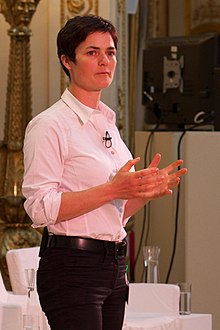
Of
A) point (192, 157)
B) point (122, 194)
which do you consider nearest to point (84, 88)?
point (122, 194)

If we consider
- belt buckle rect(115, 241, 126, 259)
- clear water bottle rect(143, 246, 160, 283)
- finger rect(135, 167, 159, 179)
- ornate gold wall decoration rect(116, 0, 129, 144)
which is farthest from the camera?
ornate gold wall decoration rect(116, 0, 129, 144)

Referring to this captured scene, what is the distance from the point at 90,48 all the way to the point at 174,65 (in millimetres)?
4179

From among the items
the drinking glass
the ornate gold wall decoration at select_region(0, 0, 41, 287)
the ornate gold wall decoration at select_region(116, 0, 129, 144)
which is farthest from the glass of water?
the ornate gold wall decoration at select_region(116, 0, 129, 144)

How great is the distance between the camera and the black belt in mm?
2371

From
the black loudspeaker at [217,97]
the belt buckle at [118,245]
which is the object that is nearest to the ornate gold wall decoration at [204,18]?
the black loudspeaker at [217,97]

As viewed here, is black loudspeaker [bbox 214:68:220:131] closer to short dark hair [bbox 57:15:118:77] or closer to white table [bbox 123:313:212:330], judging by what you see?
white table [bbox 123:313:212:330]

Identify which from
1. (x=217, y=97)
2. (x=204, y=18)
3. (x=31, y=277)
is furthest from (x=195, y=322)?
(x=204, y=18)

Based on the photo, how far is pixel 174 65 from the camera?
661 centimetres

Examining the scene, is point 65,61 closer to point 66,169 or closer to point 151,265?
point 66,169

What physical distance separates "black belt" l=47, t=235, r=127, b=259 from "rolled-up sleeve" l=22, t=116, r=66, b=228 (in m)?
0.05

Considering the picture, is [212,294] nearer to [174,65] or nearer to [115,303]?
[174,65]

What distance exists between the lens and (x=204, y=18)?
11.2 metres

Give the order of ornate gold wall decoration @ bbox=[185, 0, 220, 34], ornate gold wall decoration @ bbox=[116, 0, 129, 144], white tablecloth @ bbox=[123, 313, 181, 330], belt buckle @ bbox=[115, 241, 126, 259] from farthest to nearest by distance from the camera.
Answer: ornate gold wall decoration @ bbox=[185, 0, 220, 34] → ornate gold wall decoration @ bbox=[116, 0, 129, 144] → white tablecloth @ bbox=[123, 313, 181, 330] → belt buckle @ bbox=[115, 241, 126, 259]

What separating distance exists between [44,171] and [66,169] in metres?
0.06
